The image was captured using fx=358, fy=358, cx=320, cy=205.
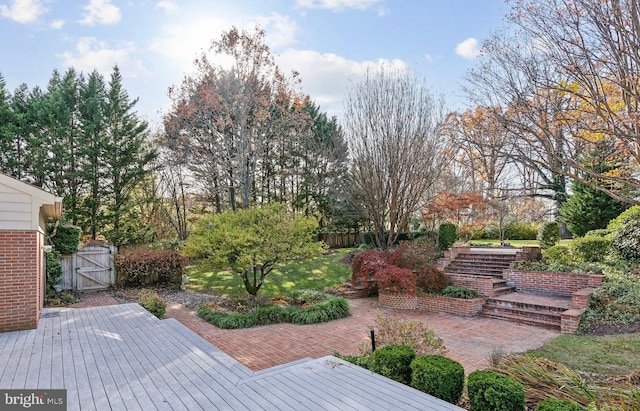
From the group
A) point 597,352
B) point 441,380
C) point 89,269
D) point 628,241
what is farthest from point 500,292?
point 89,269

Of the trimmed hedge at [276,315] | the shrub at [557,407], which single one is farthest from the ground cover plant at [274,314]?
the shrub at [557,407]

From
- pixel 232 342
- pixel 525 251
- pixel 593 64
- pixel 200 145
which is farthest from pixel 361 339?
pixel 200 145

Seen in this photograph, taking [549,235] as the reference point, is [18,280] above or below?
below

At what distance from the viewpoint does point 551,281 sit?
35.0ft

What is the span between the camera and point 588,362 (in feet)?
19.2

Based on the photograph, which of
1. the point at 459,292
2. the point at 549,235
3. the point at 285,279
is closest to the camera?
the point at 459,292

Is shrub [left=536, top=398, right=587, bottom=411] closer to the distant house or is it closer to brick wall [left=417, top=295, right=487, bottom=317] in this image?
brick wall [left=417, top=295, right=487, bottom=317]

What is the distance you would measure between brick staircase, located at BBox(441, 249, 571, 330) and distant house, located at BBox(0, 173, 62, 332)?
10.3 metres

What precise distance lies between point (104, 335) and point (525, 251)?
12.6m

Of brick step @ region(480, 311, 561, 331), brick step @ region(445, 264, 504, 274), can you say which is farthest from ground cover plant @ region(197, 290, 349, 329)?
brick step @ region(445, 264, 504, 274)

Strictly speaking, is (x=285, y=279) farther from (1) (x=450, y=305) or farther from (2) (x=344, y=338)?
(2) (x=344, y=338)

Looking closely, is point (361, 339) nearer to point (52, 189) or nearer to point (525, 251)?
point (525, 251)

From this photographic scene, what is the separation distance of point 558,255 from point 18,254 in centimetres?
1409

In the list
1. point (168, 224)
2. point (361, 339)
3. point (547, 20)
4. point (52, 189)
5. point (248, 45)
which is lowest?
point (361, 339)
